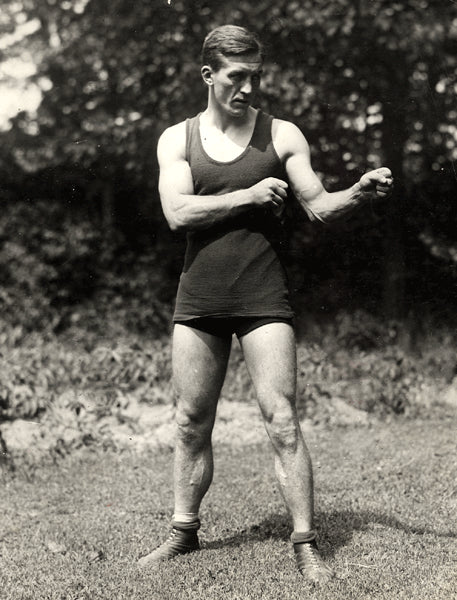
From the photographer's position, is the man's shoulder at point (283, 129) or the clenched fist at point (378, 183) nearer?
the clenched fist at point (378, 183)

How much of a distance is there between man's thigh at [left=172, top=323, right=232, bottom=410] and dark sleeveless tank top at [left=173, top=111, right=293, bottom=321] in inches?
4.7

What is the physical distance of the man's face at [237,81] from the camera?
3.53m

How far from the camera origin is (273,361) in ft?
11.5

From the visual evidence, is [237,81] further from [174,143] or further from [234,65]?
[174,143]

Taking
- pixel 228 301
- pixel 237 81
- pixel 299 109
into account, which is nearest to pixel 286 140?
pixel 237 81

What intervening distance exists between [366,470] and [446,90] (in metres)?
4.98

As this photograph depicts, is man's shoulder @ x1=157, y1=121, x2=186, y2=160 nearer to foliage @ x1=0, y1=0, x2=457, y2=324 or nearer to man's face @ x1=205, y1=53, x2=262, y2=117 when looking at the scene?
man's face @ x1=205, y1=53, x2=262, y2=117

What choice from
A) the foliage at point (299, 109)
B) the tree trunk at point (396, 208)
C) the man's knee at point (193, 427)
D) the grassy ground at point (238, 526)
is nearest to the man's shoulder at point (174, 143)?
the man's knee at point (193, 427)

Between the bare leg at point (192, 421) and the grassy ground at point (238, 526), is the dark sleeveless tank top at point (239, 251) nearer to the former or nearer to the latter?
the bare leg at point (192, 421)

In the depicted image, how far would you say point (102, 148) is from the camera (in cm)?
1000

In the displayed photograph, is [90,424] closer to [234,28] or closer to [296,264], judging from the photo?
[296,264]

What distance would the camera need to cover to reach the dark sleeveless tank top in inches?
140

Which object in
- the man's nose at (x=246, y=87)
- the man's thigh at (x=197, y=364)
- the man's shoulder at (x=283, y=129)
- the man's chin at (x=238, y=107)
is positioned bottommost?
the man's thigh at (x=197, y=364)

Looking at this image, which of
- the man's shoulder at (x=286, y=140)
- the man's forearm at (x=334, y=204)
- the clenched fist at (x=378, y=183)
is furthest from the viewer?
the man's shoulder at (x=286, y=140)
